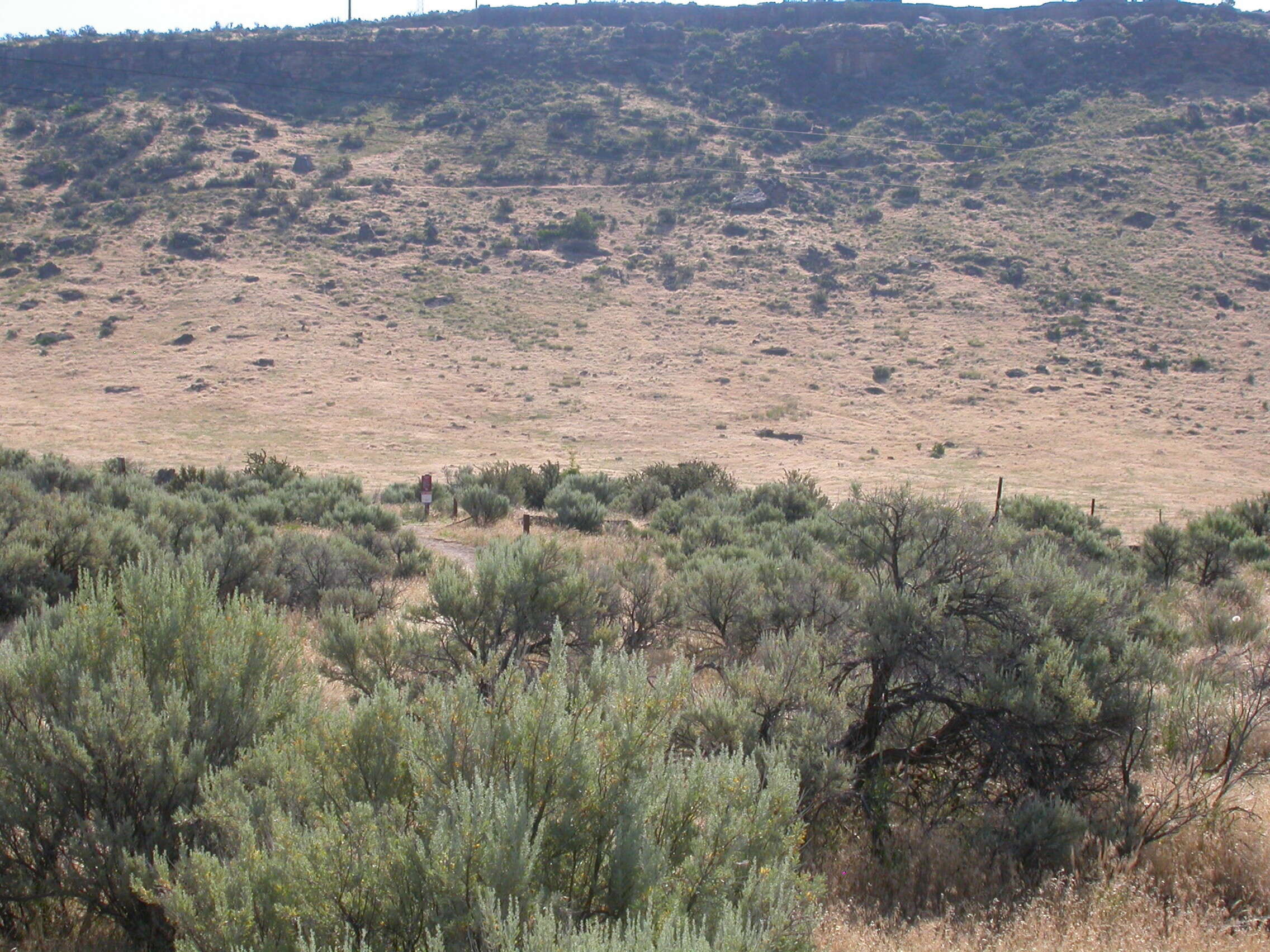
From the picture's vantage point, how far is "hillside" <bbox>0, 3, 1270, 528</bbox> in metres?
33.9

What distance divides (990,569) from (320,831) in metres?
4.55

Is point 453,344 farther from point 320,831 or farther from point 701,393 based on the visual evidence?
point 320,831

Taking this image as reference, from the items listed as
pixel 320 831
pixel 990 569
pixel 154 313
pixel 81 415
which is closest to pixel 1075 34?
pixel 154 313

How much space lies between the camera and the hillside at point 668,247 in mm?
33906

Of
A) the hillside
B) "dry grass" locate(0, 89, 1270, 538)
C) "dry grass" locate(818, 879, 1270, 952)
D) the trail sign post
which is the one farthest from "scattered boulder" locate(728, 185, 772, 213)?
"dry grass" locate(818, 879, 1270, 952)

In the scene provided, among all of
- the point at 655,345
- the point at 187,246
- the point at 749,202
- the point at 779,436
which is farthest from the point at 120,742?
the point at 749,202

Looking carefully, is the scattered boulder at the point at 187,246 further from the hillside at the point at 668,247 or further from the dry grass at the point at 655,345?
the dry grass at the point at 655,345

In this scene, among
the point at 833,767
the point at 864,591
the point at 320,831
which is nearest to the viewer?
the point at 320,831

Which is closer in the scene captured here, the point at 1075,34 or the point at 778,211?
the point at 778,211

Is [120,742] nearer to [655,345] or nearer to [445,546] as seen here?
[445,546]

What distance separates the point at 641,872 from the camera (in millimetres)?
3059

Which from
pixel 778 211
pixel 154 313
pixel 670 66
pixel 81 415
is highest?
pixel 670 66

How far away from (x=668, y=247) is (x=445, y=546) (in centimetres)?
3718

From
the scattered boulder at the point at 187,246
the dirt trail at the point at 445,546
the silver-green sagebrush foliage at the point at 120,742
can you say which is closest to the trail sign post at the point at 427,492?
the dirt trail at the point at 445,546
